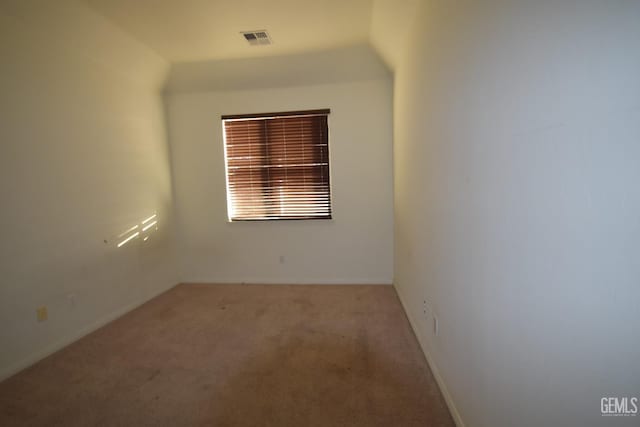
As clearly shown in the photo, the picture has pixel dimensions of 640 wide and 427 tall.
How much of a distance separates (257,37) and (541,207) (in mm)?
3085

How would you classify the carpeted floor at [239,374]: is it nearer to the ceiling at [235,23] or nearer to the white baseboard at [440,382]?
the white baseboard at [440,382]

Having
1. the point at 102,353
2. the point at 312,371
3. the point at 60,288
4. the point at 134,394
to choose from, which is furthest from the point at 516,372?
the point at 60,288

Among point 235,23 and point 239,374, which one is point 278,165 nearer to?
point 235,23

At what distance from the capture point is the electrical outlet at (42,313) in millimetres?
2178

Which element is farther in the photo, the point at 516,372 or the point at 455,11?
the point at 455,11

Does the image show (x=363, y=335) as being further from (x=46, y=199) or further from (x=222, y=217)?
(x=46, y=199)

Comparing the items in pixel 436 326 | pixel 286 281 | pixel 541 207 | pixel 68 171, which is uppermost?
pixel 68 171

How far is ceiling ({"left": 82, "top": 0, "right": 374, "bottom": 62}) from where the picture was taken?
235 centimetres

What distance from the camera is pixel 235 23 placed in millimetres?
2607

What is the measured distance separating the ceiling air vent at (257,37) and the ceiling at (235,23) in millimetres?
59

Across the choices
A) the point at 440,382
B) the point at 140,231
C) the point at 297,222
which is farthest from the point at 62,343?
the point at 440,382

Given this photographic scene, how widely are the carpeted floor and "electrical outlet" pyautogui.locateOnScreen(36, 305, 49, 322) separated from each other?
323 millimetres

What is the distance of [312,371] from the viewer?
6.34 feet

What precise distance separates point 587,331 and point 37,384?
10.1 ft
